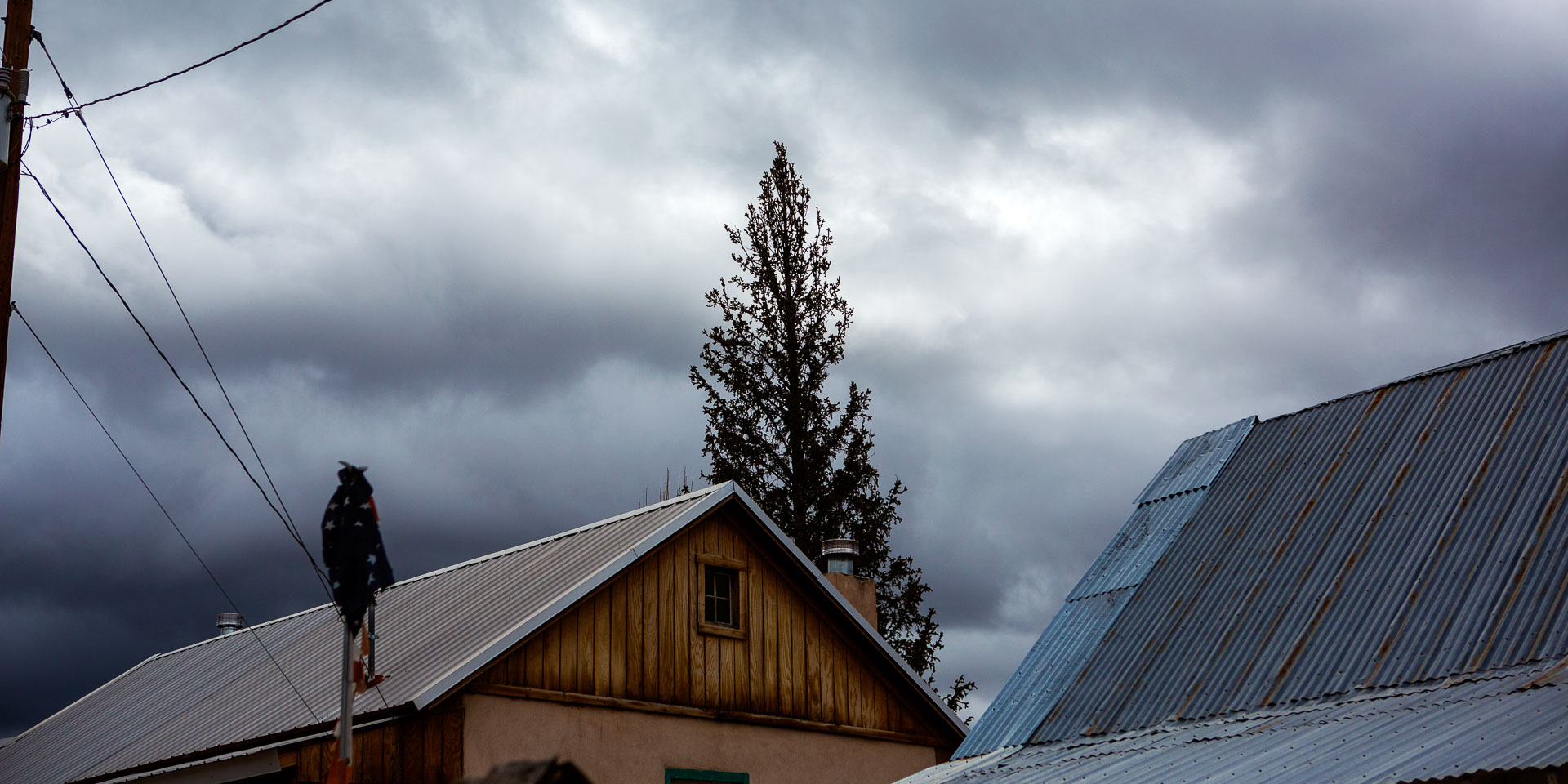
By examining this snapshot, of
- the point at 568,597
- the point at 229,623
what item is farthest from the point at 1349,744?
the point at 229,623

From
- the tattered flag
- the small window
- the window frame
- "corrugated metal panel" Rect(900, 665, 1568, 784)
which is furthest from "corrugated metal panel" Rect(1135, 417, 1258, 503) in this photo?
the tattered flag

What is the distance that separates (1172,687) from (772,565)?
658 cm

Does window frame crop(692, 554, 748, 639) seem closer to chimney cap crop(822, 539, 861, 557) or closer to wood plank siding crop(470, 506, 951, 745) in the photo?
wood plank siding crop(470, 506, 951, 745)

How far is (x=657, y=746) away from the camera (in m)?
14.4

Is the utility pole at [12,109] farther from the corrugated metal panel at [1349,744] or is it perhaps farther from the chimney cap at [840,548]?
the chimney cap at [840,548]

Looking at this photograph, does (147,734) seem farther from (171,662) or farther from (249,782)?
(171,662)

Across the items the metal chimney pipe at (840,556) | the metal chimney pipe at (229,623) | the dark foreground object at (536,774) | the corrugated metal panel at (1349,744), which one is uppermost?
the metal chimney pipe at (229,623)

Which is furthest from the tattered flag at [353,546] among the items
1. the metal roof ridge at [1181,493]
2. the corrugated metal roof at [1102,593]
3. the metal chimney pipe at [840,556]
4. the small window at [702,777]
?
the metal chimney pipe at [840,556]

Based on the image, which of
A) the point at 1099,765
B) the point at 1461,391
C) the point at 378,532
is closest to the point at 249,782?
the point at 378,532

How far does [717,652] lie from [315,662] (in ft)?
16.6

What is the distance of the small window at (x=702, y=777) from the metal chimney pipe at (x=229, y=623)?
1168 centimetres

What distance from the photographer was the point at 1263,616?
10.6m

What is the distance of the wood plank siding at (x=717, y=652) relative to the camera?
1395 cm

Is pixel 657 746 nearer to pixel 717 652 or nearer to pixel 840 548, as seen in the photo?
pixel 717 652
